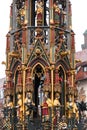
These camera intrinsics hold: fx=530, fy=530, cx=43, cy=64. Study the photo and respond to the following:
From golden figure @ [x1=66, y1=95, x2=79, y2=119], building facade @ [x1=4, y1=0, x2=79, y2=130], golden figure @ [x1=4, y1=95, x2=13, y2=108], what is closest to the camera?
building facade @ [x1=4, y1=0, x2=79, y2=130]

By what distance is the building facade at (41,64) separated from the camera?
22812mm

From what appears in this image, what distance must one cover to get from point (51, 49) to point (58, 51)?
0.37 m

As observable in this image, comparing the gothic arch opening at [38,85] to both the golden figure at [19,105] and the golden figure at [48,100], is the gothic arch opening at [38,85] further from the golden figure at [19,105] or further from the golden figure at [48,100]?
the golden figure at [48,100]

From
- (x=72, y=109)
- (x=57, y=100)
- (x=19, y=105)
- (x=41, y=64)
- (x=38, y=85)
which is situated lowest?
(x=72, y=109)

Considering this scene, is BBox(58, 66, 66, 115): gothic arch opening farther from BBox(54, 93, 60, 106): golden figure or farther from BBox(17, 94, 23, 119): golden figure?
BBox(17, 94, 23, 119): golden figure

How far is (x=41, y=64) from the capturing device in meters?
23.5

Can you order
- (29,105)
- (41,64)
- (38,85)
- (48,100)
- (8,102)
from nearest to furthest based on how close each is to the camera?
(29,105)
(48,100)
(41,64)
(8,102)
(38,85)

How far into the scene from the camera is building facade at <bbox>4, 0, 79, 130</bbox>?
74.8 ft

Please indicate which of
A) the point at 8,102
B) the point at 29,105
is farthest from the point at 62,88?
the point at 29,105

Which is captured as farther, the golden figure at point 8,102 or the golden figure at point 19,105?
the golden figure at point 8,102

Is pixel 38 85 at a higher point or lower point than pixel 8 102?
higher

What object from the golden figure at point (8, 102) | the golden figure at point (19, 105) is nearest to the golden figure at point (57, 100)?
the golden figure at point (19, 105)

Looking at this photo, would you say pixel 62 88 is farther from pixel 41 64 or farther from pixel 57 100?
pixel 41 64

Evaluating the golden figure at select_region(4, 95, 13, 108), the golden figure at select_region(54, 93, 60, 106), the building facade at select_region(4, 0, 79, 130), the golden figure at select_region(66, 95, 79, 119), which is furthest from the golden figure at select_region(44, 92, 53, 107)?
the golden figure at select_region(4, 95, 13, 108)
